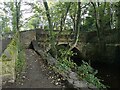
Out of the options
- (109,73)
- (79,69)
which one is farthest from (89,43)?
(79,69)

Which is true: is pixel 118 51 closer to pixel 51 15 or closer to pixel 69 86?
pixel 51 15

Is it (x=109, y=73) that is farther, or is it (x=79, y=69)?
(x=109, y=73)

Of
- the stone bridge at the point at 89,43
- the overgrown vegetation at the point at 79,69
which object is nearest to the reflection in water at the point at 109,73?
the stone bridge at the point at 89,43

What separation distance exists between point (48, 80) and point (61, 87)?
80cm

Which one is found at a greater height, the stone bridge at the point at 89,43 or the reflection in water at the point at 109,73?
the stone bridge at the point at 89,43

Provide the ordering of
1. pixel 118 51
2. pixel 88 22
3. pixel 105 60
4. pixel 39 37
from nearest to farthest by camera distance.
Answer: pixel 118 51 → pixel 105 60 → pixel 39 37 → pixel 88 22

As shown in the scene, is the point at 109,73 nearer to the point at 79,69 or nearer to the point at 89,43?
the point at 89,43

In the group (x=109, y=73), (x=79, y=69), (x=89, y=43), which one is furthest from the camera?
(x=89, y=43)

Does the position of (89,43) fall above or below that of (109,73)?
above

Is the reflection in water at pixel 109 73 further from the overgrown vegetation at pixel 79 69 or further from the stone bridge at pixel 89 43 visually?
the overgrown vegetation at pixel 79 69

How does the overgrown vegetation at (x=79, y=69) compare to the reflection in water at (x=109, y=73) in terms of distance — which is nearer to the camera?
the overgrown vegetation at (x=79, y=69)

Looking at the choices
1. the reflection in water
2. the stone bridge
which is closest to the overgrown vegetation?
the reflection in water

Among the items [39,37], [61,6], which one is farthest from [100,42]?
[61,6]

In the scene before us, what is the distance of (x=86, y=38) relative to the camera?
18.3 metres
